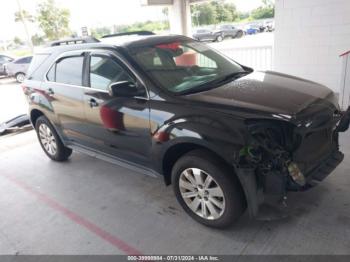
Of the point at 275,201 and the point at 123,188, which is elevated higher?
the point at 275,201

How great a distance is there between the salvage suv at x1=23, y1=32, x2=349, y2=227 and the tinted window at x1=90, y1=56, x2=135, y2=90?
10mm

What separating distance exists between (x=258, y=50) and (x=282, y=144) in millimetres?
5652

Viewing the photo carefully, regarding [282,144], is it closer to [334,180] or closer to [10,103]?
[334,180]

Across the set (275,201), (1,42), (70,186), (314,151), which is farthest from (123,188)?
(1,42)

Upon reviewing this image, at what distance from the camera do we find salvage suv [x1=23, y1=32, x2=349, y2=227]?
2252mm

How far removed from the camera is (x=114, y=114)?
121 inches

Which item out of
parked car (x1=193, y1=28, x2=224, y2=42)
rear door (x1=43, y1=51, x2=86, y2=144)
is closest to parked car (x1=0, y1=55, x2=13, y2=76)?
parked car (x1=193, y1=28, x2=224, y2=42)

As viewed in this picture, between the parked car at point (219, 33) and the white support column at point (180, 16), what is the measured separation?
4438mm

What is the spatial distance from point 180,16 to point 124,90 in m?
7.14

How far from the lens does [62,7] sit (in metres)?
27.3

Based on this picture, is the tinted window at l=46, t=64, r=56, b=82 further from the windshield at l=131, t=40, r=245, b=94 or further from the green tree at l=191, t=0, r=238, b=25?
the green tree at l=191, t=0, r=238, b=25

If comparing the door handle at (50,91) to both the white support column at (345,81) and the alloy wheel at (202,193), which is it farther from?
the white support column at (345,81)

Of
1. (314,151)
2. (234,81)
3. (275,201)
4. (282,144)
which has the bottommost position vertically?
(275,201)

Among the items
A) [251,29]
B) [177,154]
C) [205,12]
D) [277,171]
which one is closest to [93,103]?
[177,154]
